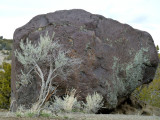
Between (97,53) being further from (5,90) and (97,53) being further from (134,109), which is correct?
(5,90)

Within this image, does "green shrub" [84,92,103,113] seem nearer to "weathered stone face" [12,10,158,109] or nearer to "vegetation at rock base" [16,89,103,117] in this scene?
"vegetation at rock base" [16,89,103,117]

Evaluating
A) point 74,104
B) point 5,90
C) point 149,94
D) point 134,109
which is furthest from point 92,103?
point 5,90

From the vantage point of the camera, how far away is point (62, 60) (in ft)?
28.2

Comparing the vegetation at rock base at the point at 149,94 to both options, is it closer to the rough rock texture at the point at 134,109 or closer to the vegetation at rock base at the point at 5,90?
the rough rock texture at the point at 134,109

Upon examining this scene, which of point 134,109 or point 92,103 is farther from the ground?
point 92,103

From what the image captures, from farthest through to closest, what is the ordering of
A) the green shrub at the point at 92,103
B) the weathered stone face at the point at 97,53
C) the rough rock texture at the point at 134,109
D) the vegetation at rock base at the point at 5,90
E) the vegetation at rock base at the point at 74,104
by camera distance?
1. the vegetation at rock base at the point at 5,90
2. the rough rock texture at the point at 134,109
3. the weathered stone face at the point at 97,53
4. the green shrub at the point at 92,103
5. the vegetation at rock base at the point at 74,104

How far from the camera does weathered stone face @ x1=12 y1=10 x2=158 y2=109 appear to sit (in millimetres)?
10250

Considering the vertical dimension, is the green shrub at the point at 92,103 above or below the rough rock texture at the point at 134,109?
above

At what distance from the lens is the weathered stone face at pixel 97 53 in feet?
33.6

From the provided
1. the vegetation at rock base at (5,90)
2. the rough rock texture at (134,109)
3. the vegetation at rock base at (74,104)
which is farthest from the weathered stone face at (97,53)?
the vegetation at rock base at (5,90)

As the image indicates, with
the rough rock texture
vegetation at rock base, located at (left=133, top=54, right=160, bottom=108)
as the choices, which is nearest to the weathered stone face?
the rough rock texture

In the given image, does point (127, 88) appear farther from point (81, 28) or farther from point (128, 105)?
point (81, 28)

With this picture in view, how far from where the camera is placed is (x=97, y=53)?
1059 centimetres

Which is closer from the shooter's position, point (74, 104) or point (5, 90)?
point (74, 104)
